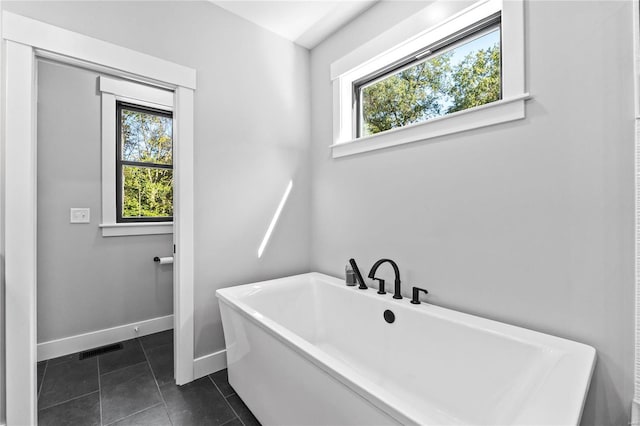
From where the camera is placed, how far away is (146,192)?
2.85 meters

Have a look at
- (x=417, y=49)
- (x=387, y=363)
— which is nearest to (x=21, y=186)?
(x=387, y=363)

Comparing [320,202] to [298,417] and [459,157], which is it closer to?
[459,157]

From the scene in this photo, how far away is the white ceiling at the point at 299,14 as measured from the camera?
204 cm

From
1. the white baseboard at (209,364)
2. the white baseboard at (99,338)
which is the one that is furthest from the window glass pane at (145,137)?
the white baseboard at (209,364)

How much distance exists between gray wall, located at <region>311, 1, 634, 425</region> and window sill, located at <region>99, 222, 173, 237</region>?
223cm

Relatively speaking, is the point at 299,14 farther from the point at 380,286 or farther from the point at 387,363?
the point at 387,363

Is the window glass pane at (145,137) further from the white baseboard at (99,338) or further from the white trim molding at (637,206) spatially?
the white trim molding at (637,206)

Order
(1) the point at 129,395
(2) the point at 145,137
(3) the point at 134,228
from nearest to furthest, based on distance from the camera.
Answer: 1. (1) the point at 129,395
2. (3) the point at 134,228
3. (2) the point at 145,137

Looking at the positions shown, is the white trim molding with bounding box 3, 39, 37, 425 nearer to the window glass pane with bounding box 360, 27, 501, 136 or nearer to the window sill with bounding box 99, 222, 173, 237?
the window sill with bounding box 99, 222, 173, 237

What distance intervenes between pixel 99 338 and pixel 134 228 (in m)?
0.94

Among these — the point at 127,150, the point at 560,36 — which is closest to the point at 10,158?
the point at 127,150

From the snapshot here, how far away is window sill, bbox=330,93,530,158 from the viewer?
53.4 inches

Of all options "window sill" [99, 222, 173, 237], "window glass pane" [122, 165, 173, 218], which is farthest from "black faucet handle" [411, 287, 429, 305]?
"window glass pane" [122, 165, 173, 218]

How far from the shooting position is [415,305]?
5.41 feet
